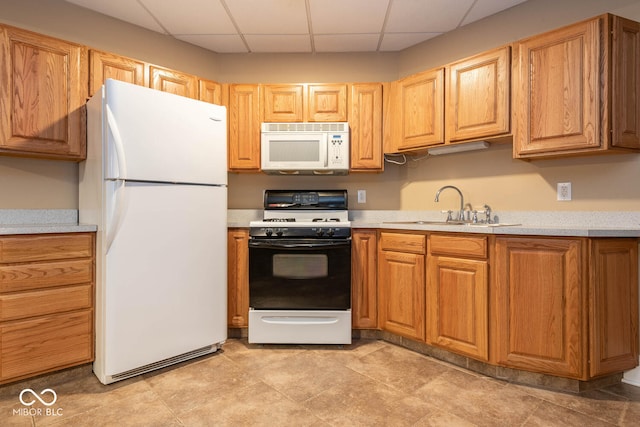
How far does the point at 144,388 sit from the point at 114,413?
0.25 metres

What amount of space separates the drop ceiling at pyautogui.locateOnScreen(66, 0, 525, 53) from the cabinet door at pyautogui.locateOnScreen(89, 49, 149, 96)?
0.41m

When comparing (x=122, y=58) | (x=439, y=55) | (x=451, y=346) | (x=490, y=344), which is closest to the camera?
(x=490, y=344)

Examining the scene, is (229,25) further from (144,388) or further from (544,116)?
(144,388)

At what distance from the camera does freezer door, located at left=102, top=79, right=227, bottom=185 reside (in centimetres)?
193

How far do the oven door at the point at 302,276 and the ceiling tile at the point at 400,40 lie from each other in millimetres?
1782

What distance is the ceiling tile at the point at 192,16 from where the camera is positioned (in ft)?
7.96

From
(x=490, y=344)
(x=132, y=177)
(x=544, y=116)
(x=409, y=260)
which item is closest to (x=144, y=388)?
(x=132, y=177)

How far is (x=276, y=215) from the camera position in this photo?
305 cm

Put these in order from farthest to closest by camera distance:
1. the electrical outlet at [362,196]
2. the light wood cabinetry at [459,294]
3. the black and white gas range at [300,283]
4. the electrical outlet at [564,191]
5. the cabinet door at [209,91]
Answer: the electrical outlet at [362,196], the cabinet door at [209,91], the black and white gas range at [300,283], the electrical outlet at [564,191], the light wood cabinetry at [459,294]

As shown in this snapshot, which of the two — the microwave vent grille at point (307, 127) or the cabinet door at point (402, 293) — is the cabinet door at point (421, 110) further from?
the cabinet door at point (402, 293)

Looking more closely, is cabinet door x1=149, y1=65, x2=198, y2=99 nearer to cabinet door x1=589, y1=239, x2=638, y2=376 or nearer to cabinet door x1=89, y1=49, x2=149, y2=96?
cabinet door x1=89, y1=49, x2=149, y2=96

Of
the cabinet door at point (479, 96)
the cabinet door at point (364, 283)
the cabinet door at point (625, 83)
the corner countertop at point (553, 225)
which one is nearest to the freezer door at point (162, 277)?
the corner countertop at point (553, 225)

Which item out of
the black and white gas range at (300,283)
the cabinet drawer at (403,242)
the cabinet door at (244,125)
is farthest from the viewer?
the cabinet door at (244,125)

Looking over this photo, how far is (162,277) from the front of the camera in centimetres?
213
